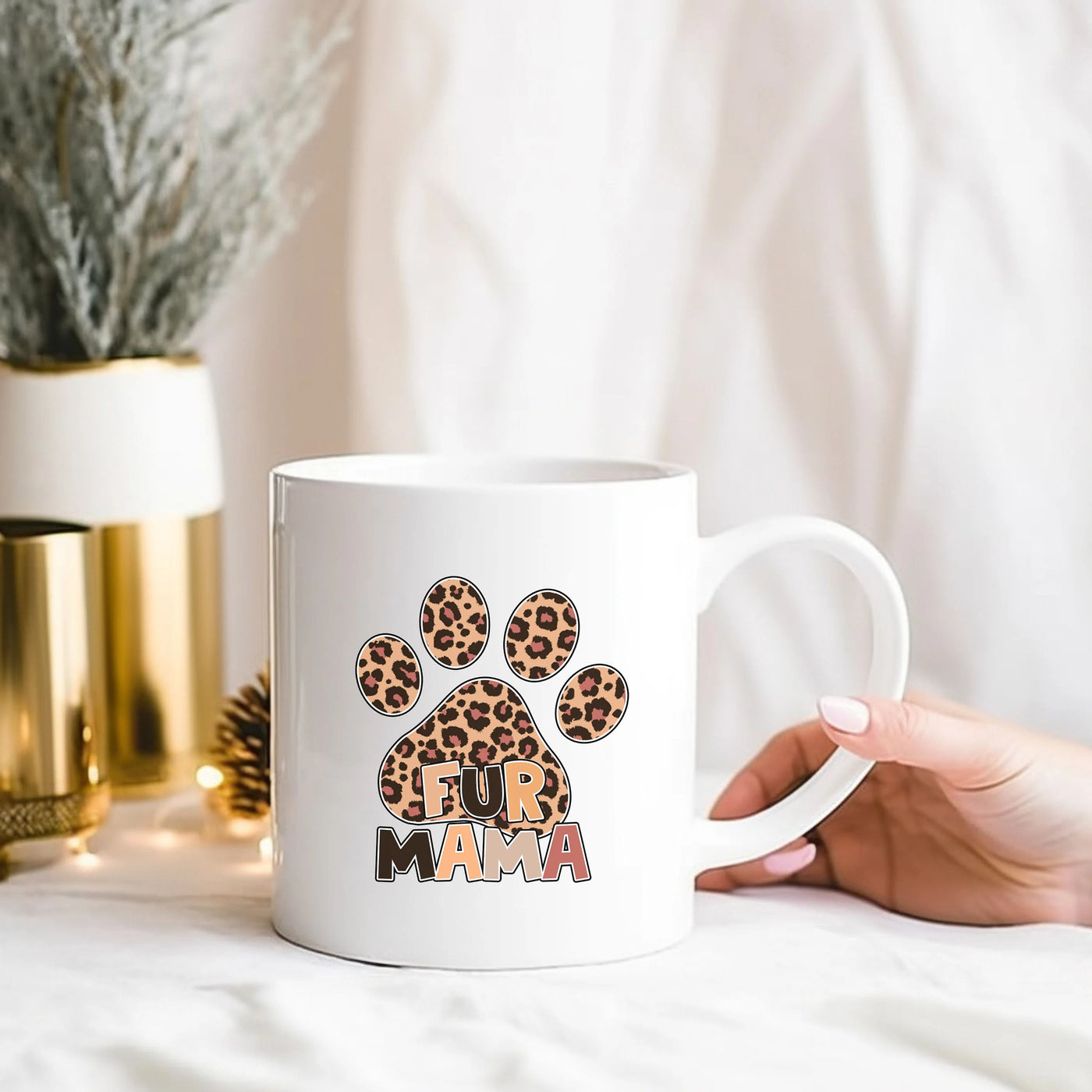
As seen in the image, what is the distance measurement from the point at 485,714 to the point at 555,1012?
0.12 metres

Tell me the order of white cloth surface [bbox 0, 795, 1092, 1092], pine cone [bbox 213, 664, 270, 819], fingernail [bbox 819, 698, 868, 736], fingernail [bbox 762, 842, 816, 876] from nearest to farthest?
white cloth surface [bbox 0, 795, 1092, 1092]
fingernail [bbox 819, 698, 868, 736]
fingernail [bbox 762, 842, 816, 876]
pine cone [bbox 213, 664, 270, 819]

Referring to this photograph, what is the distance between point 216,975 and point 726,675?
511 millimetres

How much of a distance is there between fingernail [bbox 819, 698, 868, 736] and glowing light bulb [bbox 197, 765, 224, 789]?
375 mm

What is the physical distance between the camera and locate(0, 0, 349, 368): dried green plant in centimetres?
97

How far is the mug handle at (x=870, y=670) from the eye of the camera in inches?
29.0

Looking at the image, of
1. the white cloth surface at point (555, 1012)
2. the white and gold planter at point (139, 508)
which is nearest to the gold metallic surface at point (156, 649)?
the white and gold planter at point (139, 508)

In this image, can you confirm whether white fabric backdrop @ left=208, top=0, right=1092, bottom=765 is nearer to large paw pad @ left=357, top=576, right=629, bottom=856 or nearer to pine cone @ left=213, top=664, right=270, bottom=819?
pine cone @ left=213, top=664, right=270, bottom=819

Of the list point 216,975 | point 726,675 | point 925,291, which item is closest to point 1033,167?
point 925,291

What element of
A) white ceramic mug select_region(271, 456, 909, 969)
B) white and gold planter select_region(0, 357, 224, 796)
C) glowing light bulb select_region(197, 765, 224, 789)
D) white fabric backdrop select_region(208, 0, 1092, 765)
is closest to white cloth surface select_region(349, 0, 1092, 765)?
white fabric backdrop select_region(208, 0, 1092, 765)

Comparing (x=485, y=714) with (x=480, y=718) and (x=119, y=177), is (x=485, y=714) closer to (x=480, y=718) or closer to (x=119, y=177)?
(x=480, y=718)

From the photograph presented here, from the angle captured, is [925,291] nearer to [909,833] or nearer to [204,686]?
[909,833]

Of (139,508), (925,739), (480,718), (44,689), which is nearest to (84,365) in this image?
(139,508)

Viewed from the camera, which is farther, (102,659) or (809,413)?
(809,413)

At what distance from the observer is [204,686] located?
1.04 m
